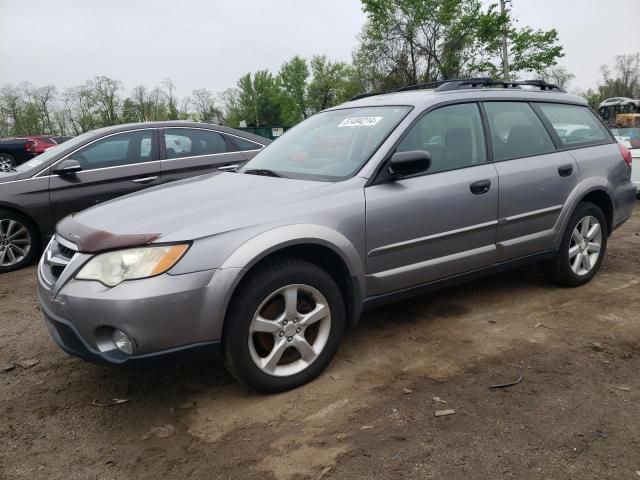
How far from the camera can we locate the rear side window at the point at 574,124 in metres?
4.33

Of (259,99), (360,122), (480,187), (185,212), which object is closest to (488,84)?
(480,187)

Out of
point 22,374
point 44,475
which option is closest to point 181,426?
point 44,475

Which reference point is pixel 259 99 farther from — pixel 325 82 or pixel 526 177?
pixel 526 177

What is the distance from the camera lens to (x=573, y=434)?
245 centimetres

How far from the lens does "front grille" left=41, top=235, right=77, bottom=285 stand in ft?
9.19

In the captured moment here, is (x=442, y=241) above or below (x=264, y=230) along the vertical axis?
below

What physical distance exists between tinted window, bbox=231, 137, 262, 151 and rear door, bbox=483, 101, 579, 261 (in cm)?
360

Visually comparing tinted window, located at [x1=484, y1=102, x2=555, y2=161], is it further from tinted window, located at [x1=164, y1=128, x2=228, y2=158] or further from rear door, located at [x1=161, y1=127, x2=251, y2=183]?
tinted window, located at [x1=164, y1=128, x2=228, y2=158]

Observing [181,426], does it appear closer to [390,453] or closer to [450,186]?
[390,453]

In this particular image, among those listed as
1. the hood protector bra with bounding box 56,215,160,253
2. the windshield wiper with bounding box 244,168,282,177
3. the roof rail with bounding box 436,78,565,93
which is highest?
the roof rail with bounding box 436,78,565,93

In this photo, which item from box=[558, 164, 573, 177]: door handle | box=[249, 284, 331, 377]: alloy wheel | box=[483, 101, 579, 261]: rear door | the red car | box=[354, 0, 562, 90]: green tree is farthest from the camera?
box=[354, 0, 562, 90]: green tree


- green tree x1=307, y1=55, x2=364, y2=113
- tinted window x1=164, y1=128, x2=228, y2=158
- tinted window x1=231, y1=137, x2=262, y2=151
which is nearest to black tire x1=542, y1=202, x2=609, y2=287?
tinted window x1=231, y1=137, x2=262, y2=151

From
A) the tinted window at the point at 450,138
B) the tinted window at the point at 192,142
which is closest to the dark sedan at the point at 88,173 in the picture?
the tinted window at the point at 192,142

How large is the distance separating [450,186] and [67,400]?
8.59 feet
